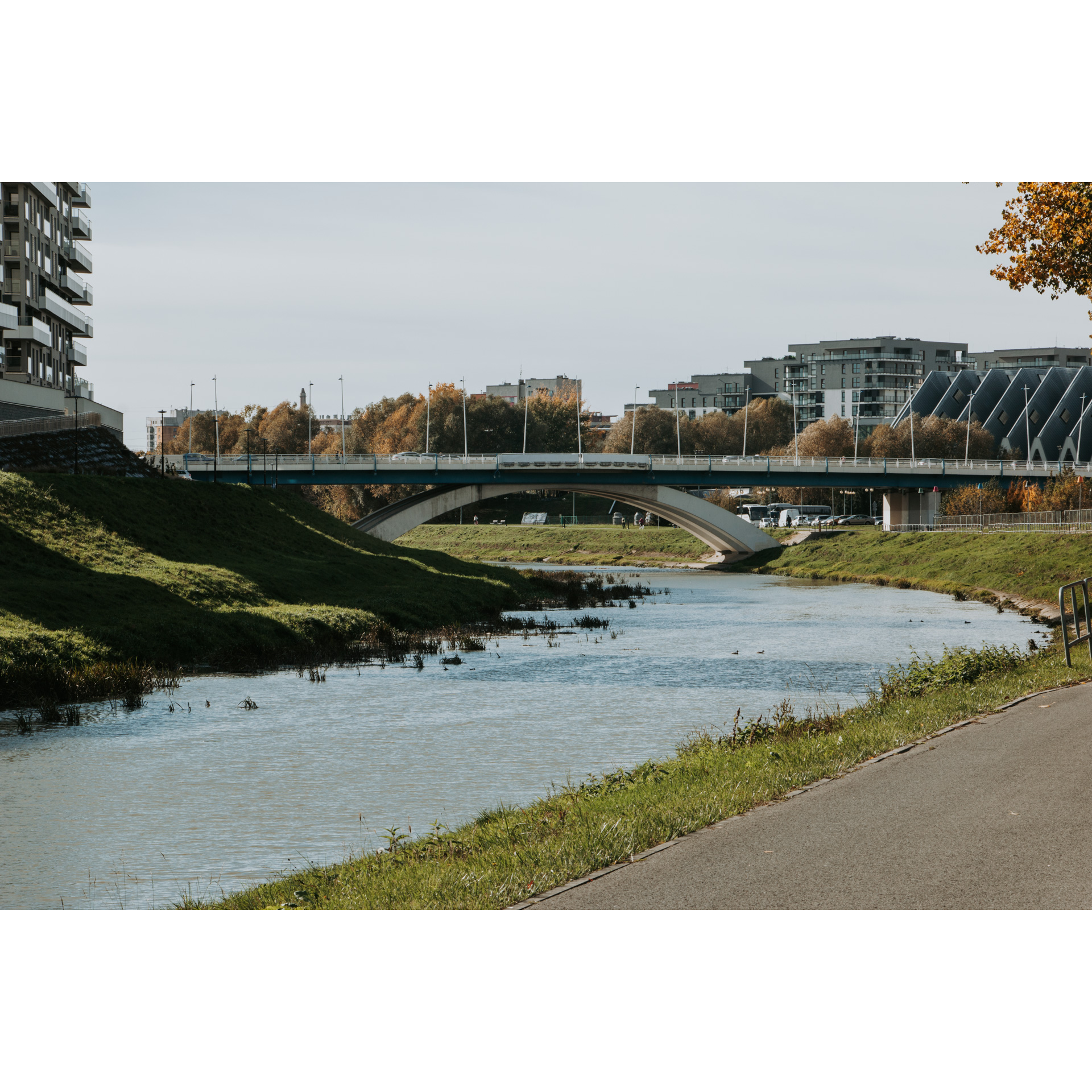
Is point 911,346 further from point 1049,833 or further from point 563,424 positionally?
point 1049,833

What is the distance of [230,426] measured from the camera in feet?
475

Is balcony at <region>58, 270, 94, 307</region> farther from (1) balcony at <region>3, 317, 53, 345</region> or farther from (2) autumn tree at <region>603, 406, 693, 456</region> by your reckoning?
(2) autumn tree at <region>603, 406, 693, 456</region>

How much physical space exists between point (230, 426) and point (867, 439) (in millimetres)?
70467

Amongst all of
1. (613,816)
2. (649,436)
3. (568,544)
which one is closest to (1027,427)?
(649,436)

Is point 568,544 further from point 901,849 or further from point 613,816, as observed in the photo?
point 901,849

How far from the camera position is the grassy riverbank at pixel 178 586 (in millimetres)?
24516

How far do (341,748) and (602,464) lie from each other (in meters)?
62.4

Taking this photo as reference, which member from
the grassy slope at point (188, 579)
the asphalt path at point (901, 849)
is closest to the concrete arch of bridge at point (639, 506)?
the grassy slope at point (188, 579)

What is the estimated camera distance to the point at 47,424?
48.8 metres

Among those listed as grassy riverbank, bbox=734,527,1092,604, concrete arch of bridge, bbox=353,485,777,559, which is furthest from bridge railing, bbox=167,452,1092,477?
grassy riverbank, bbox=734,527,1092,604

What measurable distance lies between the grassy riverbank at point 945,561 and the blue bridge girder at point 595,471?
564 centimetres

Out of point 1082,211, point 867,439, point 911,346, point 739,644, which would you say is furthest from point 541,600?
point 911,346

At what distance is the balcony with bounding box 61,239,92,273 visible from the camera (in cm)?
8731

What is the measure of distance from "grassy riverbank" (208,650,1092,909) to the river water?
1204 millimetres
